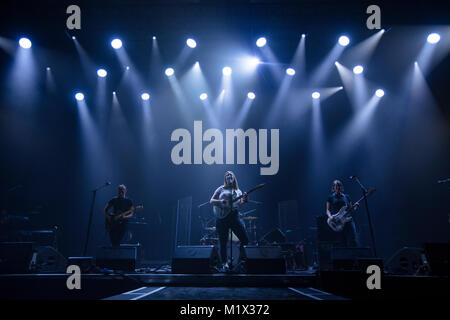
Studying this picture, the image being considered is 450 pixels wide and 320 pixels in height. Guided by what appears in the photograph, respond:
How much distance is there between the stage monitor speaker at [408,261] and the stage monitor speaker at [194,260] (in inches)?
119

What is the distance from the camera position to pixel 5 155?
27.8 ft

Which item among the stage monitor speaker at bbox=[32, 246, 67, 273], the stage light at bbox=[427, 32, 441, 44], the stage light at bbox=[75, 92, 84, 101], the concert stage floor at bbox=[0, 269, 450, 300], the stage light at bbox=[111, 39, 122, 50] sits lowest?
the concert stage floor at bbox=[0, 269, 450, 300]

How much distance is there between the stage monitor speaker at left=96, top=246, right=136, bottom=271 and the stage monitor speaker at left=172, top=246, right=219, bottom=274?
31.0 inches

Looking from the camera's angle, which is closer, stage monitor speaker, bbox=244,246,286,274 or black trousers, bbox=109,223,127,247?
stage monitor speaker, bbox=244,246,286,274

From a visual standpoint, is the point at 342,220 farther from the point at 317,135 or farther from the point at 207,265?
the point at 317,135

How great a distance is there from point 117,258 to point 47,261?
1.27 m

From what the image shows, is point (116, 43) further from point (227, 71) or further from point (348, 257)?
point (348, 257)

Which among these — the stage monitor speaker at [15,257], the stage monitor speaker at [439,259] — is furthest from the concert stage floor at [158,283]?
the stage monitor speaker at [439,259]

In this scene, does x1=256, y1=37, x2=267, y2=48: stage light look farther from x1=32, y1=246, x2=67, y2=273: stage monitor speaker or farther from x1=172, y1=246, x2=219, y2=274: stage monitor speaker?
x1=32, y1=246, x2=67, y2=273: stage monitor speaker

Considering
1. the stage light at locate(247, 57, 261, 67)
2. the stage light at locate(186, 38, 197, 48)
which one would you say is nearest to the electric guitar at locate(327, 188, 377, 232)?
the stage light at locate(247, 57, 261, 67)

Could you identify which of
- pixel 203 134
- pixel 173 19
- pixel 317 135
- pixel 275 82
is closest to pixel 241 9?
pixel 173 19

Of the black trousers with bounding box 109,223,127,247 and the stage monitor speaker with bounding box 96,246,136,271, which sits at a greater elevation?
the black trousers with bounding box 109,223,127,247

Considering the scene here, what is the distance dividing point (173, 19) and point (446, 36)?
234 inches

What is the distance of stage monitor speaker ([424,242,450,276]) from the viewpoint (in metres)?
4.16
